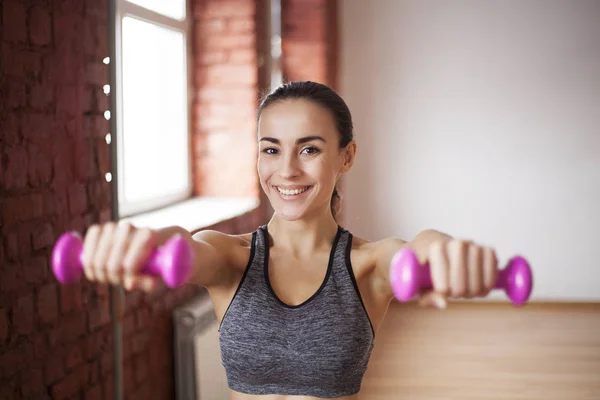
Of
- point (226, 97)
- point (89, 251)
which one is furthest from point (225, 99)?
point (89, 251)

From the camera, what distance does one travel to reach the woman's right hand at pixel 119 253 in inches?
30.3

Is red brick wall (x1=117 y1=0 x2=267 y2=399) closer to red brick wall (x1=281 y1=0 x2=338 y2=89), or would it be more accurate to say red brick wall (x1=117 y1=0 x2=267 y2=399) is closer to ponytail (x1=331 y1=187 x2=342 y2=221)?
red brick wall (x1=281 y1=0 x2=338 y2=89)

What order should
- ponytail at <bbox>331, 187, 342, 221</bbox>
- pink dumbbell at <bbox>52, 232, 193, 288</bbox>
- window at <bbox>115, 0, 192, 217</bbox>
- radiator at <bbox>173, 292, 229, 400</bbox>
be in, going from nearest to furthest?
pink dumbbell at <bbox>52, 232, 193, 288</bbox> < ponytail at <bbox>331, 187, 342, 221</bbox> < radiator at <bbox>173, 292, 229, 400</bbox> < window at <bbox>115, 0, 192, 217</bbox>

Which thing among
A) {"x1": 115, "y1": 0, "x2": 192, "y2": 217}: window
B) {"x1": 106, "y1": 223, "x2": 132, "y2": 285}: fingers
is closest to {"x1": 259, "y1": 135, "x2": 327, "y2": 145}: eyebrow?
{"x1": 106, "y1": 223, "x2": 132, "y2": 285}: fingers

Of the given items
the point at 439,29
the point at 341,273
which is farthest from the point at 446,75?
the point at 341,273

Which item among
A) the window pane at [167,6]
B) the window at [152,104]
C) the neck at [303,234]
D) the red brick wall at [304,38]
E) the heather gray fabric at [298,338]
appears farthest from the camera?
the red brick wall at [304,38]

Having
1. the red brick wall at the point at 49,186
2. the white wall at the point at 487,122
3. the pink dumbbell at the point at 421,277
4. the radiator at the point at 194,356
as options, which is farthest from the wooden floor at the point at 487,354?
the pink dumbbell at the point at 421,277

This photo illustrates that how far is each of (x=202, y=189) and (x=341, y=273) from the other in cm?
211

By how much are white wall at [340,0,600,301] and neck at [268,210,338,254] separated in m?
3.34

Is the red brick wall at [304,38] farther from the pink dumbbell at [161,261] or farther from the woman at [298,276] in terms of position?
the pink dumbbell at [161,261]

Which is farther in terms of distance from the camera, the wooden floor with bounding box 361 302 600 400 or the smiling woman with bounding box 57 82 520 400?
the wooden floor with bounding box 361 302 600 400

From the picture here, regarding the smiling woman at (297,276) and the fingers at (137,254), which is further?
the smiling woman at (297,276)

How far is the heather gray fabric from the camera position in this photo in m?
1.07

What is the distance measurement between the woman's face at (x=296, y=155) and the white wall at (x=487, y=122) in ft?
11.2
